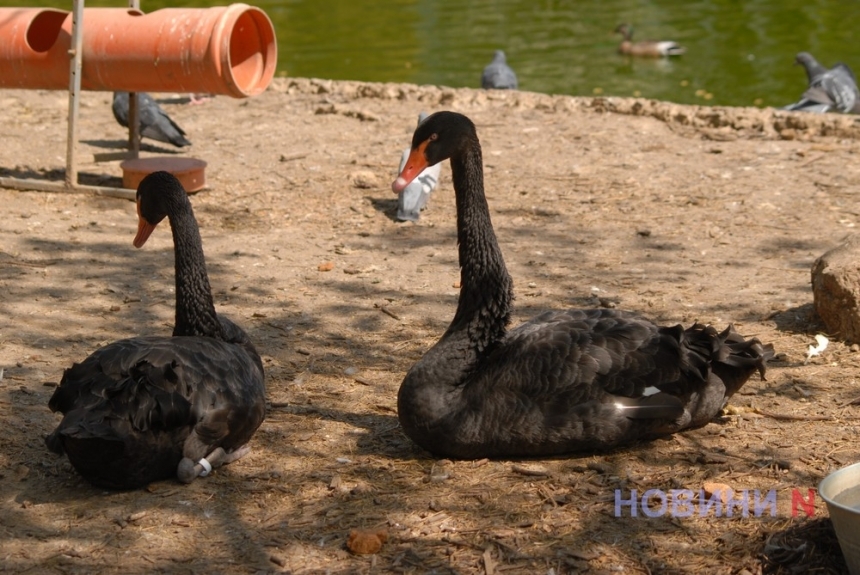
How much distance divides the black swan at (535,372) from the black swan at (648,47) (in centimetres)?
1448

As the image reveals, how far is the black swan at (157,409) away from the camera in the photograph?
14.2 feet

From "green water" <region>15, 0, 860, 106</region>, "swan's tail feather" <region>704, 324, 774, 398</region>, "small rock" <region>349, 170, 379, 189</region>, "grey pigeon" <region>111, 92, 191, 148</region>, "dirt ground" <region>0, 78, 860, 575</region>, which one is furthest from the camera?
"green water" <region>15, 0, 860, 106</region>

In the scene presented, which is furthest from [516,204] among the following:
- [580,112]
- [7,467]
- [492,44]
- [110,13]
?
[492,44]

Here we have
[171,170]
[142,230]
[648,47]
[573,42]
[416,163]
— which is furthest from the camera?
[573,42]

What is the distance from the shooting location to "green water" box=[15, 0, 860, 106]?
16.8 m

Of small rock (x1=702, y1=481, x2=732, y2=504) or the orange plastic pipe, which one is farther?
the orange plastic pipe

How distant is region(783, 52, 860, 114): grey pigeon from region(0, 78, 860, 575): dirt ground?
2.28m

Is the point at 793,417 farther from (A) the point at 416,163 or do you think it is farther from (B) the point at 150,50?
(B) the point at 150,50

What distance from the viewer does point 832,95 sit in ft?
42.6

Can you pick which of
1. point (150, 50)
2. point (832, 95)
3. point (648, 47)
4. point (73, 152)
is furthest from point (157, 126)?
point (648, 47)

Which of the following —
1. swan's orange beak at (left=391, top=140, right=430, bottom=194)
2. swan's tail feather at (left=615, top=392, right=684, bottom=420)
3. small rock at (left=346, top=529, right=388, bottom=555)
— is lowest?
small rock at (left=346, top=529, right=388, bottom=555)

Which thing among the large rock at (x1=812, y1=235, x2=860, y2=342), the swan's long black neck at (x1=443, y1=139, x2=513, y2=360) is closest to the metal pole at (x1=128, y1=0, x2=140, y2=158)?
the swan's long black neck at (x1=443, y1=139, x2=513, y2=360)

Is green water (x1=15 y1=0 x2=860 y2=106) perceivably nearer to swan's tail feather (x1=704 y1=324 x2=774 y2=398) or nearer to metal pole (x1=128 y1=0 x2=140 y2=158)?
metal pole (x1=128 y1=0 x2=140 y2=158)

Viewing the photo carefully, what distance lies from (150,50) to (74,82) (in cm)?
73
